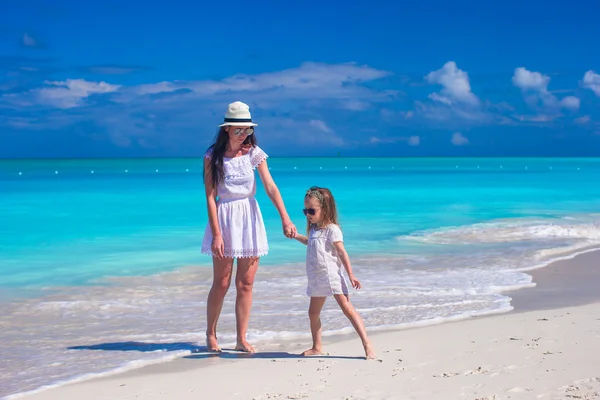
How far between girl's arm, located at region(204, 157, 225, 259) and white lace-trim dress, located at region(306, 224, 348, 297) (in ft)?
1.97

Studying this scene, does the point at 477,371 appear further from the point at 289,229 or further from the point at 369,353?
the point at 289,229

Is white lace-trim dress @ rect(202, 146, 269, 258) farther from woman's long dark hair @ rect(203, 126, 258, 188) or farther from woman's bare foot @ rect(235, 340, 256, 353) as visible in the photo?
woman's bare foot @ rect(235, 340, 256, 353)

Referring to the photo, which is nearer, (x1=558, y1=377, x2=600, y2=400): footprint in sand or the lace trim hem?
(x1=558, y1=377, x2=600, y2=400): footprint in sand

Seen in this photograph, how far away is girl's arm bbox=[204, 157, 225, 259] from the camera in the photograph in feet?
16.0

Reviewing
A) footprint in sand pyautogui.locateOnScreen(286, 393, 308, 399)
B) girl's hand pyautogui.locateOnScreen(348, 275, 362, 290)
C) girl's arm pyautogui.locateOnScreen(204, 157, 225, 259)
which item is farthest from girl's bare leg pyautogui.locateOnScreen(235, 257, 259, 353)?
footprint in sand pyautogui.locateOnScreen(286, 393, 308, 399)

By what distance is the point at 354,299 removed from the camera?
7230 millimetres

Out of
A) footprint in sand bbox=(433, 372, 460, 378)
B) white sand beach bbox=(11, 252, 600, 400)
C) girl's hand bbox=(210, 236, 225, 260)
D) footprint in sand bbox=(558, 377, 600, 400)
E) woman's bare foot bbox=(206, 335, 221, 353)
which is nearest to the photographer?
footprint in sand bbox=(558, 377, 600, 400)

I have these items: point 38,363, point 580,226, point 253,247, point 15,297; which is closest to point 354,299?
point 253,247

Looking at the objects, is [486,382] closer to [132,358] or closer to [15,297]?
[132,358]

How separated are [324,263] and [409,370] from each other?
0.92 m

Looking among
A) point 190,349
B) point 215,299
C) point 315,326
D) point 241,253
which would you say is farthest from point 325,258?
point 190,349

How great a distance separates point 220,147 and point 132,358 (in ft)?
5.26

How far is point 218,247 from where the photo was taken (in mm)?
4859

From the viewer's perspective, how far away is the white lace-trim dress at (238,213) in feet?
16.2
